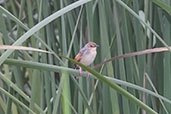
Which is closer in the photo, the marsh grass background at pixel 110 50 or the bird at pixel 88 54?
the marsh grass background at pixel 110 50

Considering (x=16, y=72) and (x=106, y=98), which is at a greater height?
(x=16, y=72)

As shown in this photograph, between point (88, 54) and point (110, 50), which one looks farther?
point (88, 54)

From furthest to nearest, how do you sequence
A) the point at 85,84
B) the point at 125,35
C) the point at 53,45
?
the point at 53,45 → the point at 85,84 → the point at 125,35

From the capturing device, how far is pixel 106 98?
5.21ft

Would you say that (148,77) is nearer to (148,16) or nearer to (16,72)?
(148,16)

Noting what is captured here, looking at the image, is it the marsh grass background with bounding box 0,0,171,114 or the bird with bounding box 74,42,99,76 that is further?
the bird with bounding box 74,42,99,76

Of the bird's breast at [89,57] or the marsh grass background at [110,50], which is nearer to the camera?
the marsh grass background at [110,50]

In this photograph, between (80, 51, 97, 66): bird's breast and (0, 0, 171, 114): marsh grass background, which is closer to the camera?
(0, 0, 171, 114): marsh grass background

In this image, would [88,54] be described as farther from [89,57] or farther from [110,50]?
[110,50]

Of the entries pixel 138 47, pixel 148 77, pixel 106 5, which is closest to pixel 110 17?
pixel 106 5

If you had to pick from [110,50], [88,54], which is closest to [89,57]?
[88,54]

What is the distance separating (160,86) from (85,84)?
0.35 meters

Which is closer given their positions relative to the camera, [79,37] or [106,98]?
[106,98]

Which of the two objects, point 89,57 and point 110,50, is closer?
point 110,50
